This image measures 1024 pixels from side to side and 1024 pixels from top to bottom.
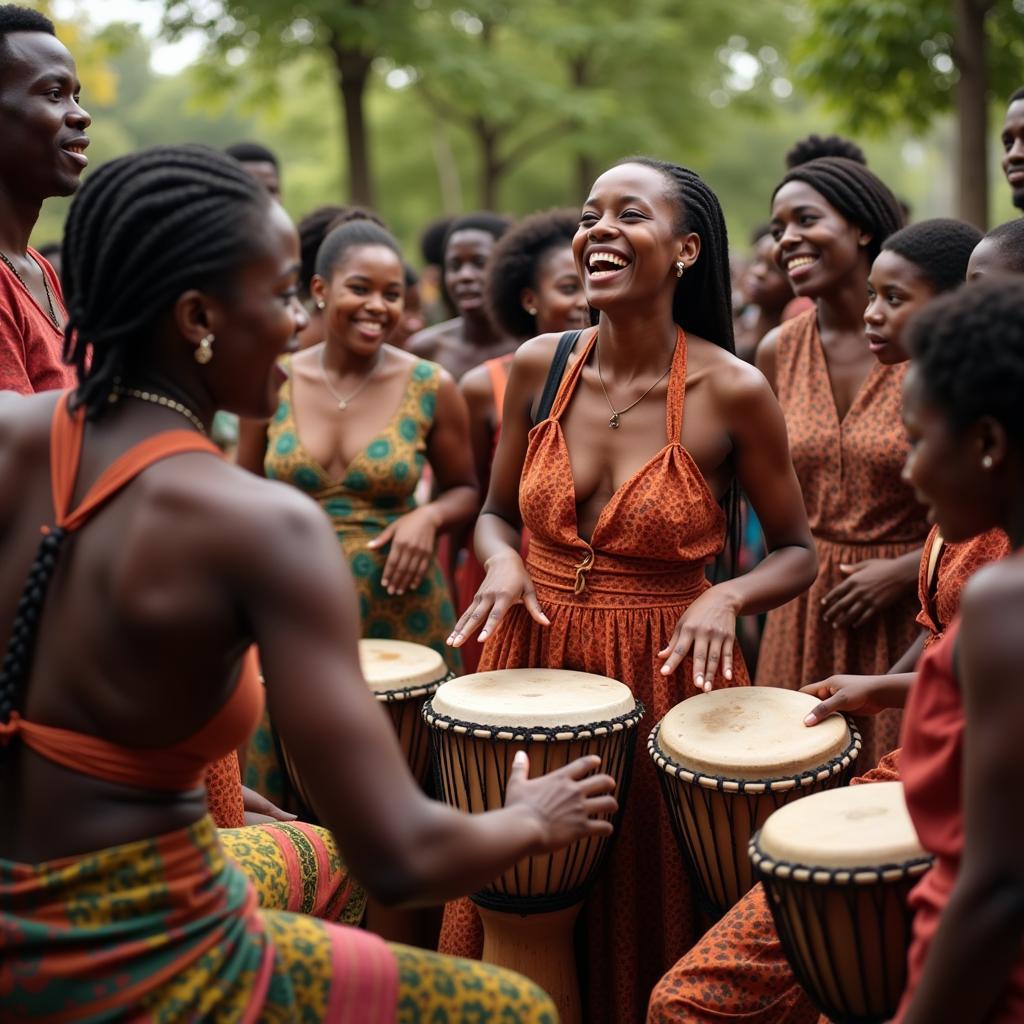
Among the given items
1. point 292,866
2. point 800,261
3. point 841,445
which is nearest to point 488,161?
point 800,261

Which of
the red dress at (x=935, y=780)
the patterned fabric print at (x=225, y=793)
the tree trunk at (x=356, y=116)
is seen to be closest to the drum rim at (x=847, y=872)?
the red dress at (x=935, y=780)

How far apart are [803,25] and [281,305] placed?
2263 centimetres

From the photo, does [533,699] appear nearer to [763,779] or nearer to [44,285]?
[763,779]

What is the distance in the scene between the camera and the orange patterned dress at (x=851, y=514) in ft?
14.3

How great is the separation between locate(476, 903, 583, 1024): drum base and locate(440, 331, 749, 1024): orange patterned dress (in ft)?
0.48

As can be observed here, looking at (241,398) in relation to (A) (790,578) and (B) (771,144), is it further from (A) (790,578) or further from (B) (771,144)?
(B) (771,144)

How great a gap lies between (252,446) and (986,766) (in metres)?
3.70

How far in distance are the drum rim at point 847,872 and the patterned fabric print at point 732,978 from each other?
1.43 ft

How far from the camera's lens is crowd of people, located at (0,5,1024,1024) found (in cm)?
194

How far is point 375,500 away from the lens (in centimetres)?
493

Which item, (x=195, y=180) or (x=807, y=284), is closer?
(x=195, y=180)

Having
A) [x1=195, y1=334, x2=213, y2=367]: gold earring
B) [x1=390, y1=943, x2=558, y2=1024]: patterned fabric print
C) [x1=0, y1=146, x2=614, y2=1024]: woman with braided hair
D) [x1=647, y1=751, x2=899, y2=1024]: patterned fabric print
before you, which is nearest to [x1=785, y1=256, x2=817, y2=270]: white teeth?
[x1=647, y1=751, x2=899, y2=1024]: patterned fabric print

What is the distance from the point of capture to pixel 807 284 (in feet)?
15.9

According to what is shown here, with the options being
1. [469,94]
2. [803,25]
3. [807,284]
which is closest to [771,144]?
[803,25]
